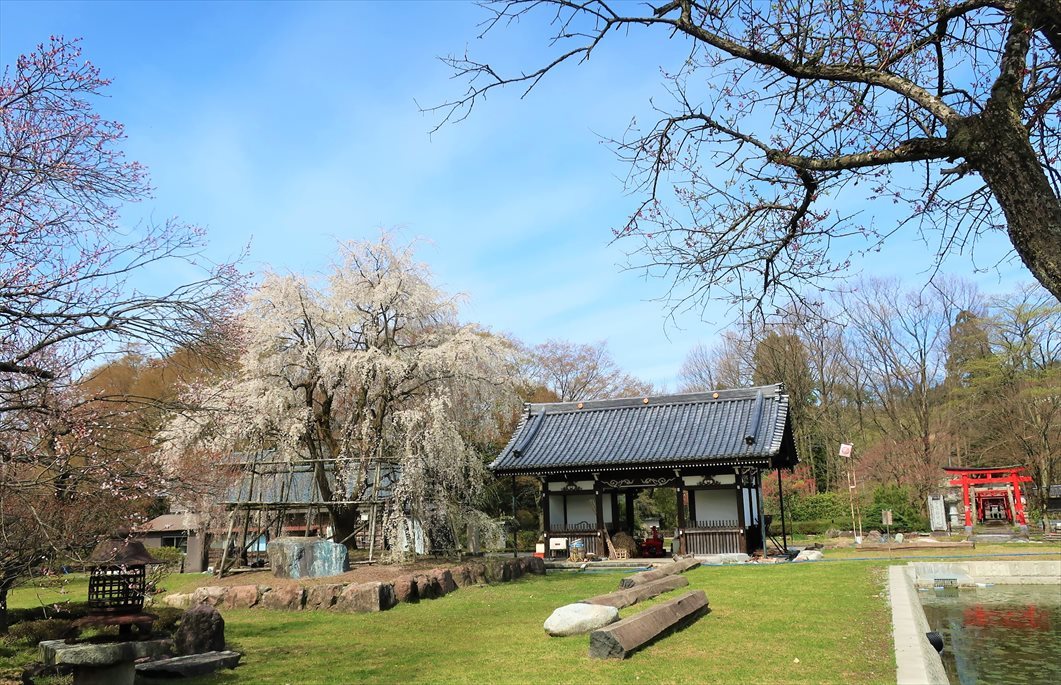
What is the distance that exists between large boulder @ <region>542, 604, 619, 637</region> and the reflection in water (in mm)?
4105

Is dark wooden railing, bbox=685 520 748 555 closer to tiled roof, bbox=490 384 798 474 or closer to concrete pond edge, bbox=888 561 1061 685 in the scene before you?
tiled roof, bbox=490 384 798 474

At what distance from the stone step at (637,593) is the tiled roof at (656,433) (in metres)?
7.84

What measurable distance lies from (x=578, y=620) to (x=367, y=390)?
10476 millimetres

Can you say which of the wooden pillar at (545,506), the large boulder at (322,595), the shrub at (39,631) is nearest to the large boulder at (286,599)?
the large boulder at (322,595)

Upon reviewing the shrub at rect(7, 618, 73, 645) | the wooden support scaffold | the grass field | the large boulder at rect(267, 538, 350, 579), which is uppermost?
the wooden support scaffold

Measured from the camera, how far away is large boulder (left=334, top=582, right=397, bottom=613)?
12.2 meters

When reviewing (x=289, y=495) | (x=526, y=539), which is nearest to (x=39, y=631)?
(x=289, y=495)

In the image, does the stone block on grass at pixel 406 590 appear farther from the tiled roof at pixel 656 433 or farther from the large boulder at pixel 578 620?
the tiled roof at pixel 656 433

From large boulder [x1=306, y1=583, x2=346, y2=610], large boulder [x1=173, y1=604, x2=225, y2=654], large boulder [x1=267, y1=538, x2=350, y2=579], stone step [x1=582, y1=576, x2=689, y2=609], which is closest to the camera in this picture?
large boulder [x1=173, y1=604, x2=225, y2=654]

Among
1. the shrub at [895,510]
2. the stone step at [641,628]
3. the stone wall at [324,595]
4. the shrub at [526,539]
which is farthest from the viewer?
the shrub at [526,539]

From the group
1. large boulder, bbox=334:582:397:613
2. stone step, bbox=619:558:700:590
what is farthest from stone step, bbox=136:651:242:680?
stone step, bbox=619:558:700:590

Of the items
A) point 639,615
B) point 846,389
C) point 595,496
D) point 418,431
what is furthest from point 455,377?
point 846,389

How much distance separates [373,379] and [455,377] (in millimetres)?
1968

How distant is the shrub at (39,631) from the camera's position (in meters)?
9.43
